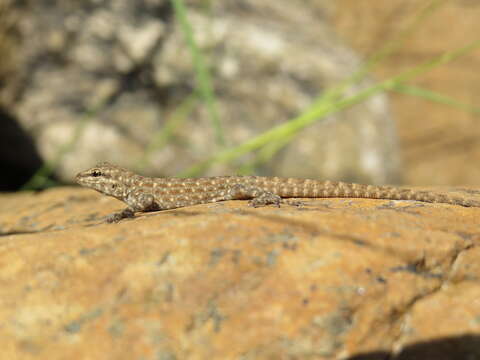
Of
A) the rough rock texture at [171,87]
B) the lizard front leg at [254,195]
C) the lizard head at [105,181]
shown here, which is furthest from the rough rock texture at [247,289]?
the rough rock texture at [171,87]

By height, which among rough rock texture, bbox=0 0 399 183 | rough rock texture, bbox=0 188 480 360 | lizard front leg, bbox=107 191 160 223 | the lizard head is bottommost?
rough rock texture, bbox=0 188 480 360

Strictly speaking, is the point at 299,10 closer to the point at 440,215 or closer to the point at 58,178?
the point at 58,178

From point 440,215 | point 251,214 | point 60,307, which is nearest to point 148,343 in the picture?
point 60,307

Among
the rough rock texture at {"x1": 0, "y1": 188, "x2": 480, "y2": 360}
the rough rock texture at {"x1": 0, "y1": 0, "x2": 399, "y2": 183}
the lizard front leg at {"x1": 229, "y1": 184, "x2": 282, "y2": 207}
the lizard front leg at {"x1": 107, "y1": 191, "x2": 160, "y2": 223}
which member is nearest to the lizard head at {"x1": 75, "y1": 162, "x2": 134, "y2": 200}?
the lizard front leg at {"x1": 107, "y1": 191, "x2": 160, "y2": 223}

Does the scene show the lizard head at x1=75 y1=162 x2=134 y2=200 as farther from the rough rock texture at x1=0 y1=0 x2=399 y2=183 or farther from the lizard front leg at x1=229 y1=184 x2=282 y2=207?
the rough rock texture at x1=0 y1=0 x2=399 y2=183

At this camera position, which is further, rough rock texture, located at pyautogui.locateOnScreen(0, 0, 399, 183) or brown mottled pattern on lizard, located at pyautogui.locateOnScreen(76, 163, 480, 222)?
rough rock texture, located at pyautogui.locateOnScreen(0, 0, 399, 183)

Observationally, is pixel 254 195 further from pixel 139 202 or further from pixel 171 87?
pixel 171 87

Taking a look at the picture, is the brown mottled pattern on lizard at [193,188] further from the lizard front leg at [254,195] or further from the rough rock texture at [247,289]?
the rough rock texture at [247,289]
